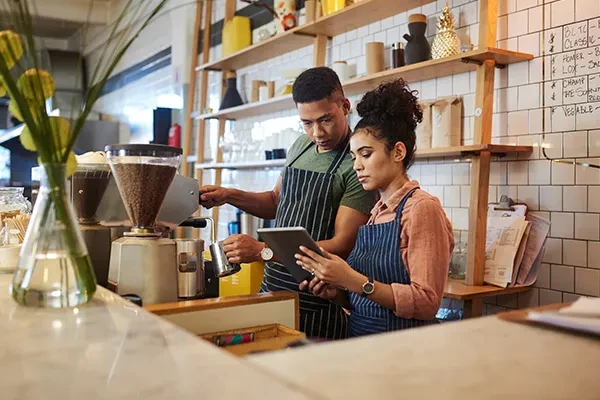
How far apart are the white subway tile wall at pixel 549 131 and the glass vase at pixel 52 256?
226 cm

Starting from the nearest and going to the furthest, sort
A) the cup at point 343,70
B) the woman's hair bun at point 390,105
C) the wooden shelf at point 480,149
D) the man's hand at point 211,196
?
the woman's hair bun at point 390,105 < the man's hand at point 211,196 < the wooden shelf at point 480,149 < the cup at point 343,70

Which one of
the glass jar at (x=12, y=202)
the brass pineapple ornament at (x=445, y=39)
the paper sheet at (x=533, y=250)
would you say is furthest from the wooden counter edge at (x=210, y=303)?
the brass pineapple ornament at (x=445, y=39)

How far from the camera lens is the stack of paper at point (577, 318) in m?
0.98

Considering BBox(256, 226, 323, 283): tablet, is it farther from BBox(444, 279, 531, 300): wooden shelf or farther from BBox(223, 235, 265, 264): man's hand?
BBox(444, 279, 531, 300): wooden shelf

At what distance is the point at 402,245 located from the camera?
78.9 inches

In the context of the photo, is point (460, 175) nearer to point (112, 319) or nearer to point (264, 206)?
point (264, 206)

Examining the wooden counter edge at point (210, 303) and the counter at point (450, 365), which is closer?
the counter at point (450, 365)

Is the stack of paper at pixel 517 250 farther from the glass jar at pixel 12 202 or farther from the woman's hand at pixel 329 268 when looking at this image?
the glass jar at pixel 12 202

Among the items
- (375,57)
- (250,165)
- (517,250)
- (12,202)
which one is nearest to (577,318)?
(517,250)

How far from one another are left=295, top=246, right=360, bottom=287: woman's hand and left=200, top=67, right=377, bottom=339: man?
28 centimetres

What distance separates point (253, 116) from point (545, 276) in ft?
9.59

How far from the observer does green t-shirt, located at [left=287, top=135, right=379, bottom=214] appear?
2.34 meters

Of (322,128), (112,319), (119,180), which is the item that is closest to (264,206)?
(322,128)

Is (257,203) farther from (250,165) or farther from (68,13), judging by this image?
(68,13)
